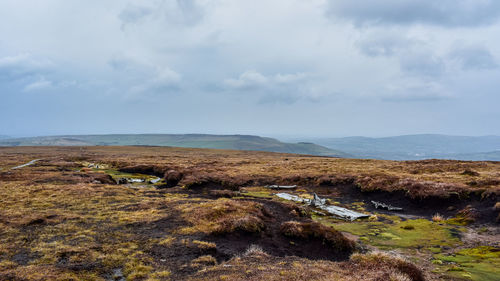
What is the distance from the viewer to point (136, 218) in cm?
2120

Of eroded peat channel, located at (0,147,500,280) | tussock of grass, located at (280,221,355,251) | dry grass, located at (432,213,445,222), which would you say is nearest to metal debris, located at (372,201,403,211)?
eroded peat channel, located at (0,147,500,280)

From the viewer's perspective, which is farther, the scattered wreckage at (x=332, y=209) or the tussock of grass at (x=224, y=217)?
the scattered wreckage at (x=332, y=209)

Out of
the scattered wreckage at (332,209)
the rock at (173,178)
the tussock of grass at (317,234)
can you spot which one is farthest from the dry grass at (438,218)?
the rock at (173,178)

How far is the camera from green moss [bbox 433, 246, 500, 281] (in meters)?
12.5

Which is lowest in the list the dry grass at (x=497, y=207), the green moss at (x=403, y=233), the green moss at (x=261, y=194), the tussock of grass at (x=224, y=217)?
the green moss at (x=261, y=194)

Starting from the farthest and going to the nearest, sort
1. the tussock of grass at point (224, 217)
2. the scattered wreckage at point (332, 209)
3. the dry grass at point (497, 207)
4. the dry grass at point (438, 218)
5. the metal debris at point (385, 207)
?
the metal debris at point (385, 207), the scattered wreckage at point (332, 209), the dry grass at point (438, 218), the dry grass at point (497, 207), the tussock of grass at point (224, 217)

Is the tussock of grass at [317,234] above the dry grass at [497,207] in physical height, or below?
below

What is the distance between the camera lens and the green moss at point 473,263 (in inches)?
493

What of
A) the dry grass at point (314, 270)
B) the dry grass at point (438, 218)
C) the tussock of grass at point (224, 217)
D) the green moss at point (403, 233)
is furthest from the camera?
the dry grass at point (438, 218)

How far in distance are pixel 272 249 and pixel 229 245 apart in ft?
9.45

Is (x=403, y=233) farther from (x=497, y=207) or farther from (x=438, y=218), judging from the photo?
(x=497, y=207)

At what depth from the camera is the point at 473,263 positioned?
1393cm

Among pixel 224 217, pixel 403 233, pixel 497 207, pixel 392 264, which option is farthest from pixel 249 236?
pixel 497 207

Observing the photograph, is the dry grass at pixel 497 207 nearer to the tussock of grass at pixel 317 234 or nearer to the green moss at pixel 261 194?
the tussock of grass at pixel 317 234
